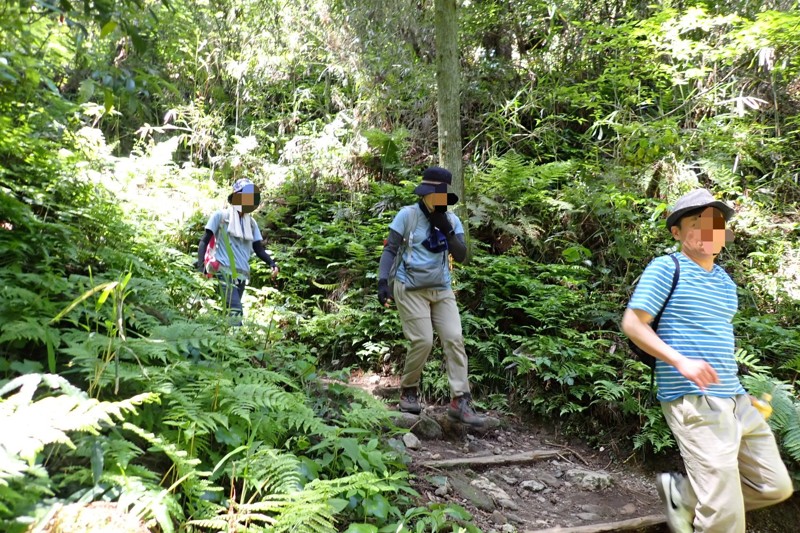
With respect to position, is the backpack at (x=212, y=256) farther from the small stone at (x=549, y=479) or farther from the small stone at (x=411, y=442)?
the small stone at (x=549, y=479)

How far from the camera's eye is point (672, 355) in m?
2.84

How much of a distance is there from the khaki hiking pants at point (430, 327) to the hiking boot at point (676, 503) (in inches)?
84.8

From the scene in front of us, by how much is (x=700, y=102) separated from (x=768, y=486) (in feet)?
26.7

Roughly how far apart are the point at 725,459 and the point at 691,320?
779 millimetres

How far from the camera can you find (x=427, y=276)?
508 centimetres

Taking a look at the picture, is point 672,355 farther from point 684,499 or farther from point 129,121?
point 129,121

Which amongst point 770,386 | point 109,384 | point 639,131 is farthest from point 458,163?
point 109,384

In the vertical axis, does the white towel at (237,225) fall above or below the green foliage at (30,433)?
above

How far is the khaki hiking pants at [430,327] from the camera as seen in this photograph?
5.15 meters

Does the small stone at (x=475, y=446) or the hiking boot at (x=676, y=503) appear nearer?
the hiking boot at (x=676, y=503)

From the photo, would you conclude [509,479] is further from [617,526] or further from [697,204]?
[697,204]

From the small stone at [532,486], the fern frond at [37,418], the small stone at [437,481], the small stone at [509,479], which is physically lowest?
the small stone at [532,486]

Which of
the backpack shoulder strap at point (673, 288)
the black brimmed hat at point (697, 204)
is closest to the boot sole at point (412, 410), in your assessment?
the backpack shoulder strap at point (673, 288)

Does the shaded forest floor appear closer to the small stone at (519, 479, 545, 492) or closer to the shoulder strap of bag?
the small stone at (519, 479, 545, 492)
